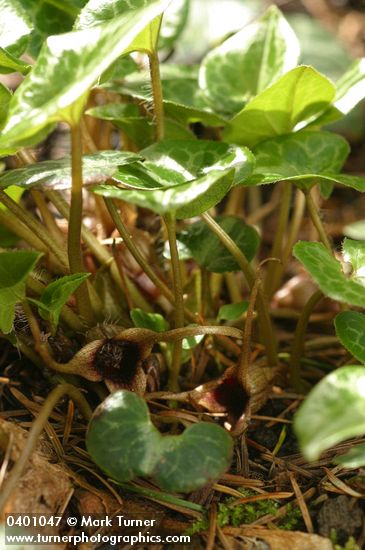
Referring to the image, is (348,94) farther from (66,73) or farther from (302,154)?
(66,73)

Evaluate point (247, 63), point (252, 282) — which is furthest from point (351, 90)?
point (252, 282)

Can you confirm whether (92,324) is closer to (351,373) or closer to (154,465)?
(154,465)

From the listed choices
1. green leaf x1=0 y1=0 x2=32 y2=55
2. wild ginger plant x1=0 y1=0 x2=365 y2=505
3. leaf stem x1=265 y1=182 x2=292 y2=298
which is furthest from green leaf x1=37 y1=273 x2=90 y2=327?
leaf stem x1=265 y1=182 x2=292 y2=298

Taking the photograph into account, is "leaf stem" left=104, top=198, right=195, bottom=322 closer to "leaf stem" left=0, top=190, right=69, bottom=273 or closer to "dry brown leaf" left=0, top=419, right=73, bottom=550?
"leaf stem" left=0, top=190, right=69, bottom=273

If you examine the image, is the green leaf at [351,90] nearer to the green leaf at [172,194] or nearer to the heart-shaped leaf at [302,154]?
the heart-shaped leaf at [302,154]

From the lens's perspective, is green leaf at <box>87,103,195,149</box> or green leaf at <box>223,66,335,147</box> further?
green leaf at <box>87,103,195,149</box>

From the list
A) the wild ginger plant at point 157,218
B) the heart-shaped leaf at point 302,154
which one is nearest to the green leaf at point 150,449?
the wild ginger plant at point 157,218
